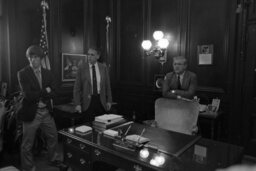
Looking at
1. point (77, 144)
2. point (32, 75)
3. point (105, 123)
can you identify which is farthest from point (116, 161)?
point (32, 75)

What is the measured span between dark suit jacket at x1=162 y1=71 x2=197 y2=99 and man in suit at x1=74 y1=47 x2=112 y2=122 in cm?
104

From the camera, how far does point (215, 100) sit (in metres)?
3.68

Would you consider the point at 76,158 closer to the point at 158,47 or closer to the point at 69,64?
the point at 69,64

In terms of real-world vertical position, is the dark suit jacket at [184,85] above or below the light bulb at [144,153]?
above

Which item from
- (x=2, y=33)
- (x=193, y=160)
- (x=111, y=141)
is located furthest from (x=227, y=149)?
(x=2, y=33)

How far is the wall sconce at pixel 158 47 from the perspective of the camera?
160 inches

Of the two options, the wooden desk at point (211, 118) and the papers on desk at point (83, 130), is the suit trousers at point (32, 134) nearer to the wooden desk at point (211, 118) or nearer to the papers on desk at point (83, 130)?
the papers on desk at point (83, 130)

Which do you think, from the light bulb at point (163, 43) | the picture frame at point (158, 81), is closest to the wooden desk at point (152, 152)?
the picture frame at point (158, 81)

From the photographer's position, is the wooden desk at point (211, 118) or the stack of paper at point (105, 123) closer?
the stack of paper at point (105, 123)

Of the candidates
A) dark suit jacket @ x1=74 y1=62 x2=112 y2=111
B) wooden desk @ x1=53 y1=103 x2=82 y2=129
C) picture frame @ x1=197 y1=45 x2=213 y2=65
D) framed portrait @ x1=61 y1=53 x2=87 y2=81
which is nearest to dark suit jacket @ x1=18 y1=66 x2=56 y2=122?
dark suit jacket @ x1=74 y1=62 x2=112 y2=111

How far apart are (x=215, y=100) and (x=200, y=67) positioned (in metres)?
0.71

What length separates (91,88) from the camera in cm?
337

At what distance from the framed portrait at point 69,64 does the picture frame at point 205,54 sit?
254 centimetres

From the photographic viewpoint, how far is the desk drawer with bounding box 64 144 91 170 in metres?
1.86
